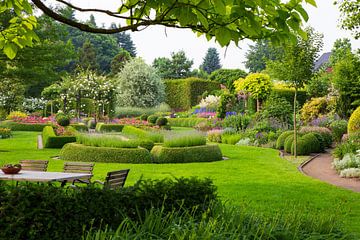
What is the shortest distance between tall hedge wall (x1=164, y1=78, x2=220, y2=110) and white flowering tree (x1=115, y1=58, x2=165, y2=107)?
1.89m

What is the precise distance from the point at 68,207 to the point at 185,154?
11.3 metres

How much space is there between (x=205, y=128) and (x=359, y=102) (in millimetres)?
8552

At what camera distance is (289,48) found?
15656 mm

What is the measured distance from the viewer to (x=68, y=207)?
4.52 metres

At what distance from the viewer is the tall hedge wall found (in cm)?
4209

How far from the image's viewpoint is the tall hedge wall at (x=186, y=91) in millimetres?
42094

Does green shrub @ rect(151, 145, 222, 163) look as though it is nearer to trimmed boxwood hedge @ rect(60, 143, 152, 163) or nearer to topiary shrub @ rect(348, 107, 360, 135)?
trimmed boxwood hedge @ rect(60, 143, 152, 163)

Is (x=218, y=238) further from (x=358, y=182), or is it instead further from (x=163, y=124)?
(x=163, y=124)

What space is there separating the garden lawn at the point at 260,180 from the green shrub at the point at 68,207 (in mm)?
1308

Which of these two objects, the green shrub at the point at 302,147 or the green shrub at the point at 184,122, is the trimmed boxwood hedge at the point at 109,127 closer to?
the green shrub at the point at 184,122

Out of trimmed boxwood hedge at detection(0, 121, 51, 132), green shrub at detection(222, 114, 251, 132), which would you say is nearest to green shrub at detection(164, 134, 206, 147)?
green shrub at detection(222, 114, 251, 132)

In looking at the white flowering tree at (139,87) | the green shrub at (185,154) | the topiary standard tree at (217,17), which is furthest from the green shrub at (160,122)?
the topiary standard tree at (217,17)

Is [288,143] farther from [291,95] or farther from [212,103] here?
[212,103]

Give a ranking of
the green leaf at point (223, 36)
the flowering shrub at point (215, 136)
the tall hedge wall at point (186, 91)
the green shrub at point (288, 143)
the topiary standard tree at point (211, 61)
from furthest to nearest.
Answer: the topiary standard tree at point (211, 61), the tall hedge wall at point (186, 91), the flowering shrub at point (215, 136), the green shrub at point (288, 143), the green leaf at point (223, 36)
